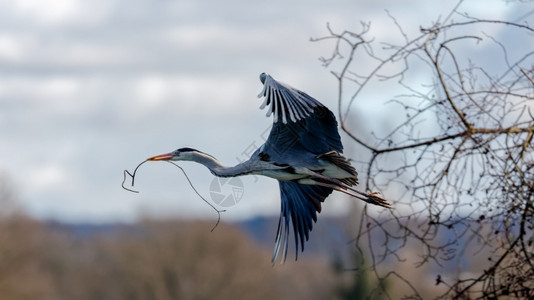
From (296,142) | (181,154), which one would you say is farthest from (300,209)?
(181,154)

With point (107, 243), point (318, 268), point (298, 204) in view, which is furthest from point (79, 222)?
point (298, 204)

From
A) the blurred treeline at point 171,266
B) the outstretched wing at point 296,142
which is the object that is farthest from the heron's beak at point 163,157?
the blurred treeline at point 171,266

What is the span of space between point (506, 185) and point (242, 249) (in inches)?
1269

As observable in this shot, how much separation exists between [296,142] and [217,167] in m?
0.64

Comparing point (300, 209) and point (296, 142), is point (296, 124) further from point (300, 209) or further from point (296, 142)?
point (300, 209)

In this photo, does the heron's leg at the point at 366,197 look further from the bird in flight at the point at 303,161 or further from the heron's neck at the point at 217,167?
the heron's neck at the point at 217,167

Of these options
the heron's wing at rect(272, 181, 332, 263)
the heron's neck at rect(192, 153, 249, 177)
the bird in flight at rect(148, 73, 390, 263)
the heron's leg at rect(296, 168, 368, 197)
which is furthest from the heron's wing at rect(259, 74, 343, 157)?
the heron's wing at rect(272, 181, 332, 263)

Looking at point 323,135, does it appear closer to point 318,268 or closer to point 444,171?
point 444,171

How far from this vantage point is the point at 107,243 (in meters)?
56.2

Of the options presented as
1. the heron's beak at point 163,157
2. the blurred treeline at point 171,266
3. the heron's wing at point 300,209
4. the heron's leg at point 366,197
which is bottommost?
the heron's beak at point 163,157

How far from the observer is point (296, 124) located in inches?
327

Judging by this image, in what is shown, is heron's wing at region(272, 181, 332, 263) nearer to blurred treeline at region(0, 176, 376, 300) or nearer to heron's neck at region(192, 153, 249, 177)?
heron's neck at region(192, 153, 249, 177)

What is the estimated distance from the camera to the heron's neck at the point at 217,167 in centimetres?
833

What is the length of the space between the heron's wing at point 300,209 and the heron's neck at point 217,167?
658 millimetres
